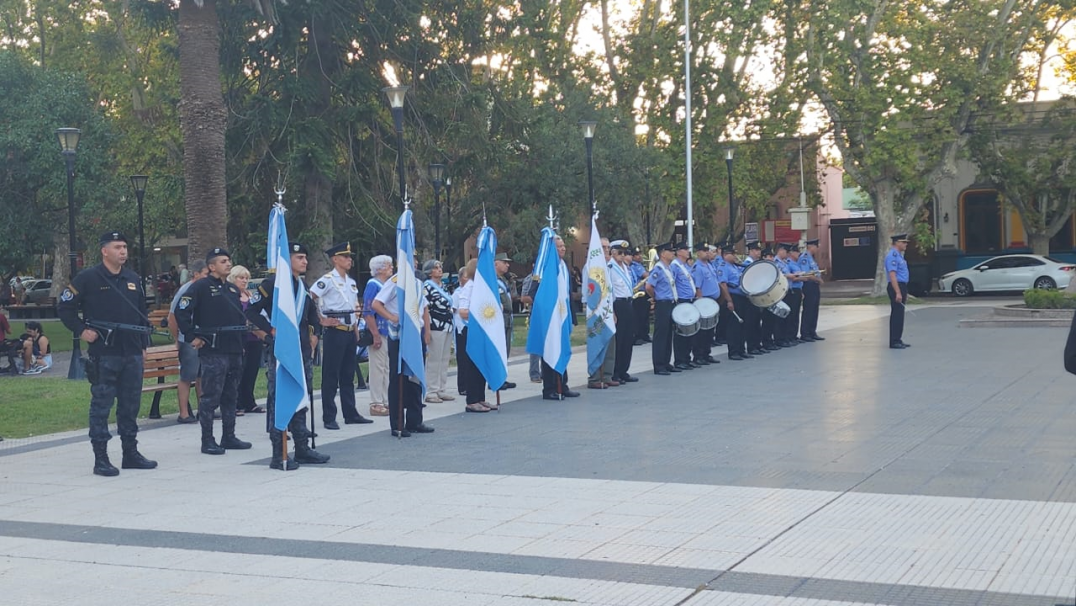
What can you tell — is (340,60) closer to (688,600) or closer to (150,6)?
(150,6)

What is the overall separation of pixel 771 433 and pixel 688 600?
562 centimetres

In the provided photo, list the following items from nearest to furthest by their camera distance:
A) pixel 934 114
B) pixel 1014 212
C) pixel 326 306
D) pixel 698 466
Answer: pixel 698 466, pixel 326 306, pixel 934 114, pixel 1014 212

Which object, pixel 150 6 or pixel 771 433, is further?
pixel 150 6

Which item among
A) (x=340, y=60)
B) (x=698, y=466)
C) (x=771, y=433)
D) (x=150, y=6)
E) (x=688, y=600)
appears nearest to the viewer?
(x=688, y=600)

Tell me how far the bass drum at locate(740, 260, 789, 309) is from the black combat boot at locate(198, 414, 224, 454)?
11172 mm

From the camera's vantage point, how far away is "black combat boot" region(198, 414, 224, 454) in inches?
440

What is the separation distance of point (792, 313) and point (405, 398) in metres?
12.0

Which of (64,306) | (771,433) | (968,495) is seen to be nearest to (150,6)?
(64,306)

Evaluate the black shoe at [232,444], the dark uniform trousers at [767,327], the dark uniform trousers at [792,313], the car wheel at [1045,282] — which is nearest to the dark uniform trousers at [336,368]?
the black shoe at [232,444]

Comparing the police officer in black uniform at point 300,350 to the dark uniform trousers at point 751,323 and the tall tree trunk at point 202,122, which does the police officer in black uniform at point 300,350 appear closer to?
the tall tree trunk at point 202,122

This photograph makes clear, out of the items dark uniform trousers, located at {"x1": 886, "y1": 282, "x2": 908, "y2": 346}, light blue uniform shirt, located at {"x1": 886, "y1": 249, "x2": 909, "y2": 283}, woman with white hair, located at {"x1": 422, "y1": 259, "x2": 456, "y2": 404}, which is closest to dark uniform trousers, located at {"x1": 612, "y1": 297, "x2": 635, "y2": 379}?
woman with white hair, located at {"x1": 422, "y1": 259, "x2": 456, "y2": 404}

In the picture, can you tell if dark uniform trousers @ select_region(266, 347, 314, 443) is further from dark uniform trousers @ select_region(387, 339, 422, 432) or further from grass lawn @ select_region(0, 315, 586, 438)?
grass lawn @ select_region(0, 315, 586, 438)

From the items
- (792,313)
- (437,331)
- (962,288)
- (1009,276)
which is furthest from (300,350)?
(962,288)

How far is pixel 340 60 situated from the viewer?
92.0 ft
